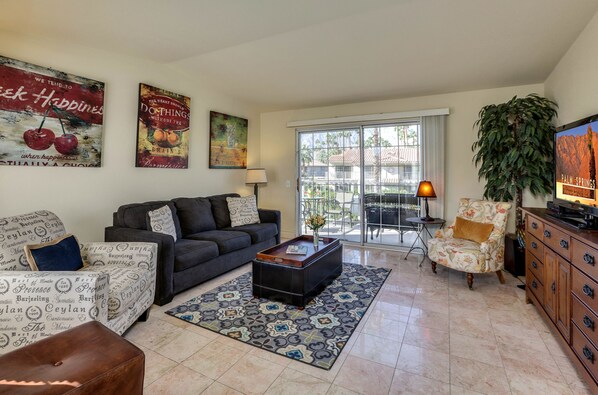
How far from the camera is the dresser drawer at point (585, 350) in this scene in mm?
1589

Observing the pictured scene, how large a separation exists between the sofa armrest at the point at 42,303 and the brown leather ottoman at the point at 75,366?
0.40 metres

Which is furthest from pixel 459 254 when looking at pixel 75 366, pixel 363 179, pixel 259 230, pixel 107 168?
pixel 107 168

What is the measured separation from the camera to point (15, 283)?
5.79 feet

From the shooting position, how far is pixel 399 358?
1.98 meters

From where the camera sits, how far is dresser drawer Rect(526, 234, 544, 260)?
246 cm

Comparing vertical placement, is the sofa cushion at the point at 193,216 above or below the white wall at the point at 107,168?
below

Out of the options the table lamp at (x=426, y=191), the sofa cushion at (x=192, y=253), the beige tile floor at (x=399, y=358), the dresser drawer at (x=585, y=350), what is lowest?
the beige tile floor at (x=399, y=358)

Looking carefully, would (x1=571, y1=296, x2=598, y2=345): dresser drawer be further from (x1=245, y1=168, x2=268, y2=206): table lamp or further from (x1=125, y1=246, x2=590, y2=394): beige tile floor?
(x1=245, y1=168, x2=268, y2=206): table lamp

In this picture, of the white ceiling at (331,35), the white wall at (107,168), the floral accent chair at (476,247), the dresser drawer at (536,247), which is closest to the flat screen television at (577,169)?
the dresser drawer at (536,247)

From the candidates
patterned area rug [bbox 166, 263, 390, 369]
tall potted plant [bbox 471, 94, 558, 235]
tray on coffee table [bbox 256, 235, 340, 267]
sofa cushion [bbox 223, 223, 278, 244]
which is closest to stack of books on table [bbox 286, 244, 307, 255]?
tray on coffee table [bbox 256, 235, 340, 267]

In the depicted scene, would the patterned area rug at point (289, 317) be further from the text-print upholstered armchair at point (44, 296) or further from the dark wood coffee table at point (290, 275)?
the text-print upholstered armchair at point (44, 296)

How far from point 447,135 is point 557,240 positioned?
267cm

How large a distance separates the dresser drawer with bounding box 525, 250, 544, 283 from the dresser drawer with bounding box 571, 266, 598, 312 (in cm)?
→ 62

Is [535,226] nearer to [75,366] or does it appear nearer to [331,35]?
[331,35]
